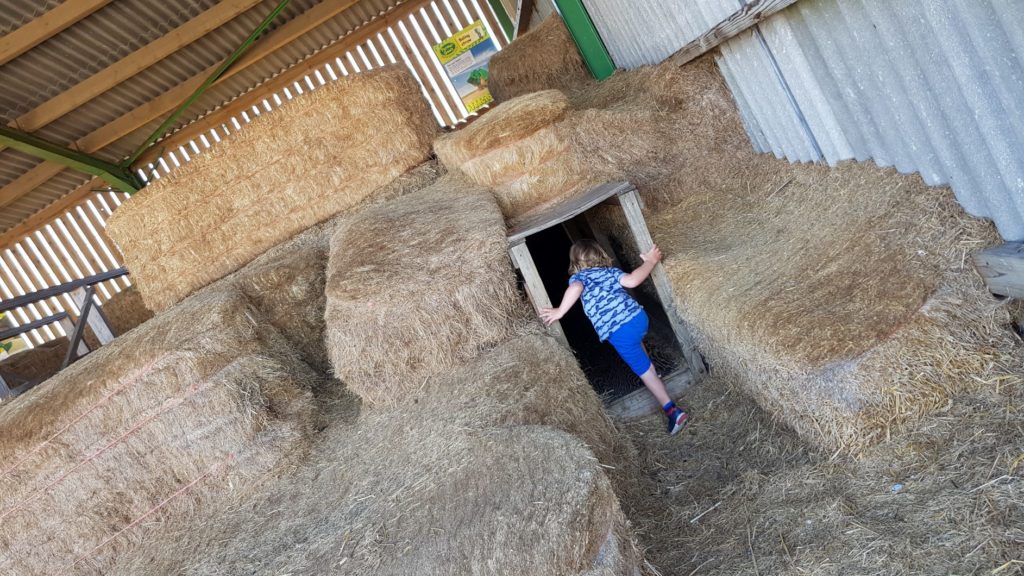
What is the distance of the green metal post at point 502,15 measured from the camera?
41.3 ft

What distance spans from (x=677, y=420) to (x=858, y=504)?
1730 mm

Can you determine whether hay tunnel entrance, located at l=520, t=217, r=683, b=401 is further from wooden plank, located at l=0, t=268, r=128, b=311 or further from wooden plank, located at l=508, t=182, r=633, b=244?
wooden plank, located at l=0, t=268, r=128, b=311

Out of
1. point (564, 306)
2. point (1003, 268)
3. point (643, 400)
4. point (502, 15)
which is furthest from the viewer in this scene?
point (502, 15)

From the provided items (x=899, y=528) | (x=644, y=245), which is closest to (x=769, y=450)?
(x=899, y=528)

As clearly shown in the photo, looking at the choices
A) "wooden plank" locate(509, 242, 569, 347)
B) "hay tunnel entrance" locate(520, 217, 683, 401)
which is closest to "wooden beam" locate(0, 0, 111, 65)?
"hay tunnel entrance" locate(520, 217, 683, 401)

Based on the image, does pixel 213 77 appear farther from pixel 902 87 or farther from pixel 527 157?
pixel 902 87

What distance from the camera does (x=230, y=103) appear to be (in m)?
12.7

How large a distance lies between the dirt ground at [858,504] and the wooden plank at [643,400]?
3.41 feet

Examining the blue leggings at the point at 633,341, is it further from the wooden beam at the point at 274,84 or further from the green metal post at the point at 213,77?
the wooden beam at the point at 274,84

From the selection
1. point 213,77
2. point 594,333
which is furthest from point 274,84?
point 594,333

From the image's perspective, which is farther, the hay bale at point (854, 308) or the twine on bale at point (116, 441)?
the twine on bale at point (116, 441)

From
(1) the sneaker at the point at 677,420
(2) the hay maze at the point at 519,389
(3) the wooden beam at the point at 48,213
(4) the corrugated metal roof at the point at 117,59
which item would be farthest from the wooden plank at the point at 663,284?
(3) the wooden beam at the point at 48,213

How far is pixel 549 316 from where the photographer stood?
504 centimetres

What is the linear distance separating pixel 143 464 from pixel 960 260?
4.99 meters
